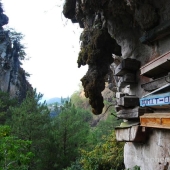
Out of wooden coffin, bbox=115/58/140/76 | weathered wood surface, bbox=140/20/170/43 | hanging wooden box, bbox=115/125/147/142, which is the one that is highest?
weathered wood surface, bbox=140/20/170/43

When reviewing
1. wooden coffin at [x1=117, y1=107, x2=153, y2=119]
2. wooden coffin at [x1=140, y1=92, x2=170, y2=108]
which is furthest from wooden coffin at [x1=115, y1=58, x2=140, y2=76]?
wooden coffin at [x1=140, y1=92, x2=170, y2=108]

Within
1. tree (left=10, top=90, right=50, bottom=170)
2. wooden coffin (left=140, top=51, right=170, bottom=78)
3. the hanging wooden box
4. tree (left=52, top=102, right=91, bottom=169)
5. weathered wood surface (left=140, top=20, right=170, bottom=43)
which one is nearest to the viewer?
wooden coffin (left=140, top=51, right=170, bottom=78)

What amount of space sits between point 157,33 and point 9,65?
21.4m

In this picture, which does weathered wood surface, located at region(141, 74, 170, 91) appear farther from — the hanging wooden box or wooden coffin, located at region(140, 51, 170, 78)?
the hanging wooden box

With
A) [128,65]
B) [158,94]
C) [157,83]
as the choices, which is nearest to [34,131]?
Result: [128,65]

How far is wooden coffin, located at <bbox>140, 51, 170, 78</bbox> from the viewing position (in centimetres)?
293

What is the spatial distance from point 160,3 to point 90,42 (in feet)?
6.95

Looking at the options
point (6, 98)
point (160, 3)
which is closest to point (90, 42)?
point (160, 3)

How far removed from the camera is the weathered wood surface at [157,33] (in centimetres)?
330

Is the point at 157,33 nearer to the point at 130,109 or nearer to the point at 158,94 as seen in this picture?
the point at 158,94

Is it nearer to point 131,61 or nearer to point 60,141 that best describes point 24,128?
point 60,141

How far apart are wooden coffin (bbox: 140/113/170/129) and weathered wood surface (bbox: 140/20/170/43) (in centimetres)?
126

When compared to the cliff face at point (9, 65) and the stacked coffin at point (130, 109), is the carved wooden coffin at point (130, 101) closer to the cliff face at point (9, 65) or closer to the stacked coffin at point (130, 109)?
the stacked coffin at point (130, 109)

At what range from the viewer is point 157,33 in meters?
3.46
